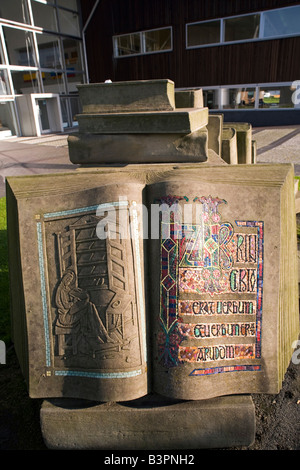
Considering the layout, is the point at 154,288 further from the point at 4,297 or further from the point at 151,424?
the point at 4,297

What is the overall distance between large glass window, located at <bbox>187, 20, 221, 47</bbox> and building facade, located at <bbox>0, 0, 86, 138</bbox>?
656 centimetres

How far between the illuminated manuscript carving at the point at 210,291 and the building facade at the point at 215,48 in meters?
15.3

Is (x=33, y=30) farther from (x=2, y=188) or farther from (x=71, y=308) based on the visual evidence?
(x=71, y=308)

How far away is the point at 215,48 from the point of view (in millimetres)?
16312

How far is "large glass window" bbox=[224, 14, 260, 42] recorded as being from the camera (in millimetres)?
15156

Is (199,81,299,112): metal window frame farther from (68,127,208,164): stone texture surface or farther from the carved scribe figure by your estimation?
the carved scribe figure

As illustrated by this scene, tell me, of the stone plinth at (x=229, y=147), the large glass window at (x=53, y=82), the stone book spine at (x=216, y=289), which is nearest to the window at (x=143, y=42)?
the large glass window at (x=53, y=82)

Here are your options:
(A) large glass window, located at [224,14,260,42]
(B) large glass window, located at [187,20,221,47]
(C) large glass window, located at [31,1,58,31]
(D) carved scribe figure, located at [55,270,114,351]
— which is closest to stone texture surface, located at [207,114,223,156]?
(D) carved scribe figure, located at [55,270,114,351]

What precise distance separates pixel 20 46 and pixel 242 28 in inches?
425

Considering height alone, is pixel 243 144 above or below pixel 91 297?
above

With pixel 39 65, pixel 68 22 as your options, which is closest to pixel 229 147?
pixel 39 65

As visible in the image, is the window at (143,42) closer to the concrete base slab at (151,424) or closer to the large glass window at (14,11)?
the large glass window at (14,11)

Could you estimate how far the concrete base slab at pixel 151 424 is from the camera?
2006 mm

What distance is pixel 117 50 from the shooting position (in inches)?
734
